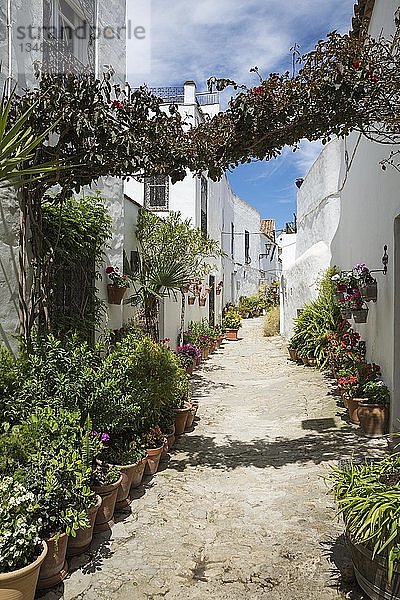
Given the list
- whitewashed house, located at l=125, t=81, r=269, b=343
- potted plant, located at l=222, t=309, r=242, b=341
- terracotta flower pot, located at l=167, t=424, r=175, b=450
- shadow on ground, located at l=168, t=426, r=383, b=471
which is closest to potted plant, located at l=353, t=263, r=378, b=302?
shadow on ground, located at l=168, t=426, r=383, b=471

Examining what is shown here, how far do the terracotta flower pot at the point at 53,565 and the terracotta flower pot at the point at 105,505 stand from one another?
68 centimetres

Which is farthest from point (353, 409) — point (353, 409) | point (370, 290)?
point (370, 290)

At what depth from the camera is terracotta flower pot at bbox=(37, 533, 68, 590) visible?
3.39 metres

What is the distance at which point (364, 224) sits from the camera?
28.0ft

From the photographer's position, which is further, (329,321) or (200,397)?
(329,321)

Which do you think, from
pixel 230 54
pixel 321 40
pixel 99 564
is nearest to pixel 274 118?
pixel 321 40

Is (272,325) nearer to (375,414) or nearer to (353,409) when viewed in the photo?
(353,409)

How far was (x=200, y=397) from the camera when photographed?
9711 mm

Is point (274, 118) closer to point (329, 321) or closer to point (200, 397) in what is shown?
point (200, 397)

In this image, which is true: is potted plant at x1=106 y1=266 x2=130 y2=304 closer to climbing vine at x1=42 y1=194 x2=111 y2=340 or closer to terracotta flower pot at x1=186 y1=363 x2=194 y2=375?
climbing vine at x1=42 y1=194 x2=111 y2=340

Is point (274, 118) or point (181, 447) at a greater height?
point (274, 118)

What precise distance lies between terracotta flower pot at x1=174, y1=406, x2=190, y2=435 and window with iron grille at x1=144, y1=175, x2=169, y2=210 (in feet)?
30.5

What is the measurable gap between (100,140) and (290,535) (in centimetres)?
372

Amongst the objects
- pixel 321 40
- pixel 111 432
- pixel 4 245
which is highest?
pixel 321 40
